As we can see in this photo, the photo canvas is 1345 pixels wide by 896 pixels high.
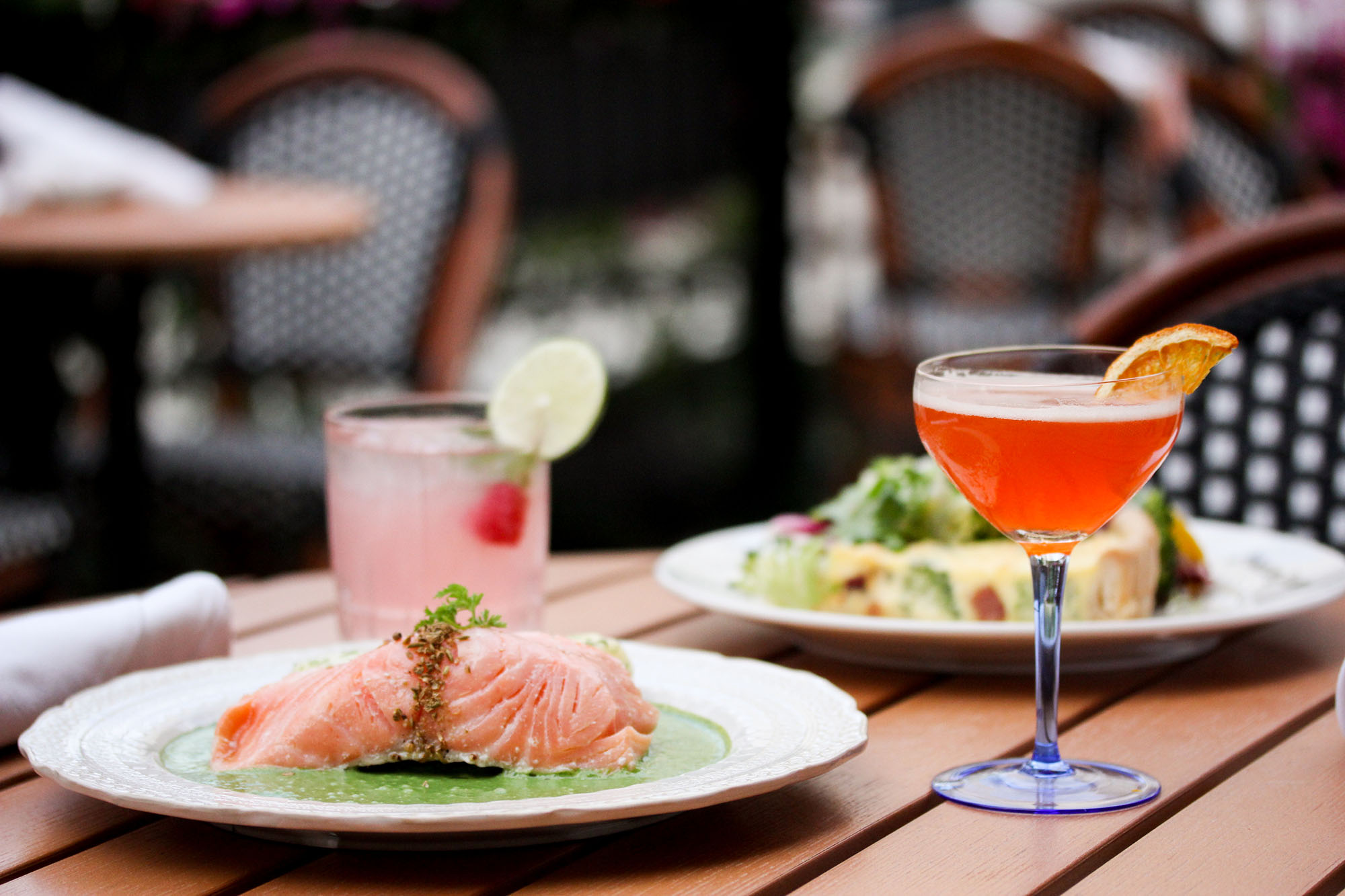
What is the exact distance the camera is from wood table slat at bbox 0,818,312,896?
0.87 m

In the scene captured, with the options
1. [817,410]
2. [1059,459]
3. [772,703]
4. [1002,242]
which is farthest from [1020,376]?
[817,410]

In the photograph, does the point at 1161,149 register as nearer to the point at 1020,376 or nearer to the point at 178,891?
the point at 1020,376

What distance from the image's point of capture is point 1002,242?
426 cm

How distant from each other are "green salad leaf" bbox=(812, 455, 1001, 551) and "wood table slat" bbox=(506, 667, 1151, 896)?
0.19m

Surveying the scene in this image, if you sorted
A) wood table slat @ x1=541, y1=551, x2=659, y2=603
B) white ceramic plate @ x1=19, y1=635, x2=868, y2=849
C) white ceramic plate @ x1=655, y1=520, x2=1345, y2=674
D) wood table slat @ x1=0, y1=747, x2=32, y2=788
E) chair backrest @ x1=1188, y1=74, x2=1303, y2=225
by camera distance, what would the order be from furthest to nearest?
chair backrest @ x1=1188, y1=74, x2=1303, y2=225, wood table slat @ x1=541, y1=551, x2=659, y2=603, white ceramic plate @ x1=655, y1=520, x2=1345, y2=674, wood table slat @ x1=0, y1=747, x2=32, y2=788, white ceramic plate @ x1=19, y1=635, x2=868, y2=849

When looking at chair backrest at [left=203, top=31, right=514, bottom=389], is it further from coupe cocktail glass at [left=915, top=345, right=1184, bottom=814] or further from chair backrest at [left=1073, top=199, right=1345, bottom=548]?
coupe cocktail glass at [left=915, top=345, right=1184, bottom=814]

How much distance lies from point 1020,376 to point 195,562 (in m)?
3.64

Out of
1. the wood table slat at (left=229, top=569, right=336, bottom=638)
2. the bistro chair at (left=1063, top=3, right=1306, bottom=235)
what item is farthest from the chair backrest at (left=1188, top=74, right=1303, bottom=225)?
the wood table slat at (left=229, top=569, right=336, bottom=638)

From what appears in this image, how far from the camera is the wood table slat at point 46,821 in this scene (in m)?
0.93

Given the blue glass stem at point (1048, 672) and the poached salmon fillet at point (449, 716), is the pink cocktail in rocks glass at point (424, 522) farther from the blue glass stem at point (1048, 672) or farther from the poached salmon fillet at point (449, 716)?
the blue glass stem at point (1048, 672)

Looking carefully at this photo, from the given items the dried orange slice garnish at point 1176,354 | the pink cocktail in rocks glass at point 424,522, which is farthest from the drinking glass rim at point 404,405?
the dried orange slice garnish at point 1176,354

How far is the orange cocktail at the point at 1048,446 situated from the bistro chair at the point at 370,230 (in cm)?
243

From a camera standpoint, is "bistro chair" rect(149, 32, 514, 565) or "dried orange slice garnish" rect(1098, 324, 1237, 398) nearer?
"dried orange slice garnish" rect(1098, 324, 1237, 398)

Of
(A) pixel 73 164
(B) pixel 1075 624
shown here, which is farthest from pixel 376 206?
(B) pixel 1075 624
